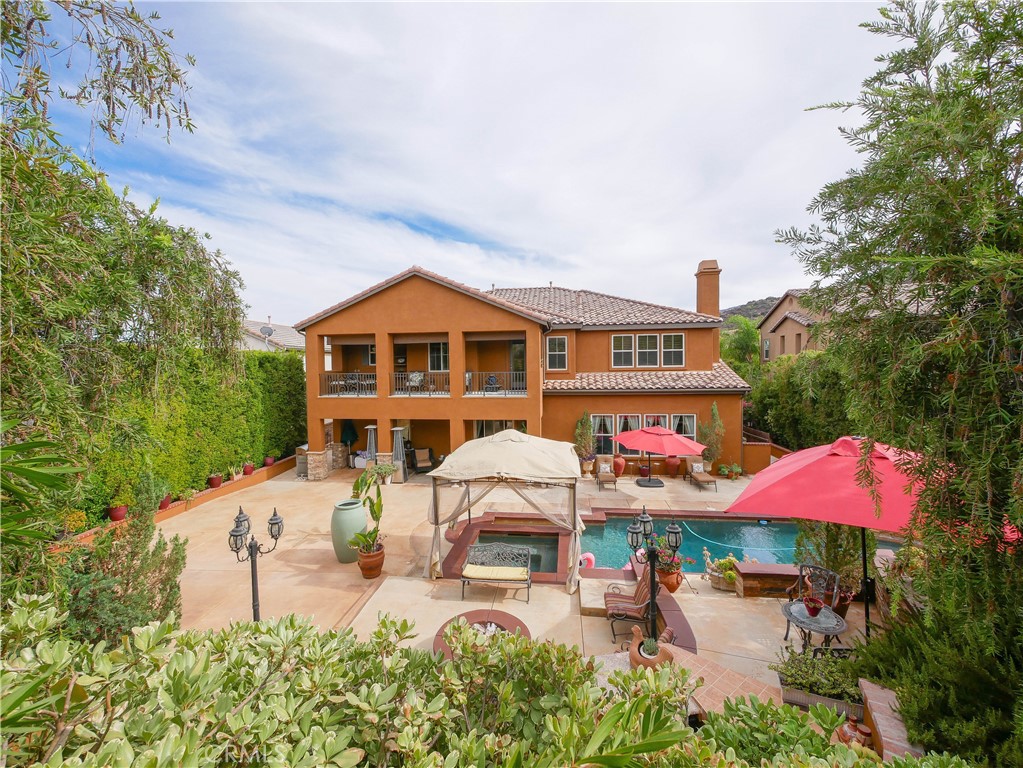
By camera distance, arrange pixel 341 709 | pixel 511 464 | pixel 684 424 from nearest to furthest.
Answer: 1. pixel 341 709
2. pixel 511 464
3. pixel 684 424

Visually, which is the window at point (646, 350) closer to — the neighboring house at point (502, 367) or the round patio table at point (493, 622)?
the neighboring house at point (502, 367)

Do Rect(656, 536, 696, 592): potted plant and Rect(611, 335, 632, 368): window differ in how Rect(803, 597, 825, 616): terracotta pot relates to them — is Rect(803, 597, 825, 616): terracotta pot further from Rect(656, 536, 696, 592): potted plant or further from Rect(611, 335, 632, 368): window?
Rect(611, 335, 632, 368): window

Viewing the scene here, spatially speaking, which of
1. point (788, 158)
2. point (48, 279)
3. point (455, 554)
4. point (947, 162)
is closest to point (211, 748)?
point (48, 279)

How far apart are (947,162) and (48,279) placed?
24.2ft

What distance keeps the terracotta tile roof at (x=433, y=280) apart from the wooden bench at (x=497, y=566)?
9.57m

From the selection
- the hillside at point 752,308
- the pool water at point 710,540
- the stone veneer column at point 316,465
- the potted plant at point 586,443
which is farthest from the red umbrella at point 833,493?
the hillside at point 752,308

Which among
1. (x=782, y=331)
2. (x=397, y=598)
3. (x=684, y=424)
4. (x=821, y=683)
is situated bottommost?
(x=397, y=598)

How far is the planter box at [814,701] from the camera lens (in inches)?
171

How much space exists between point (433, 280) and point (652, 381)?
34.4 feet

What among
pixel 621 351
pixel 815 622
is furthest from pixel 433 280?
pixel 815 622

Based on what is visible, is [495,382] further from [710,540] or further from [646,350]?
[710,540]

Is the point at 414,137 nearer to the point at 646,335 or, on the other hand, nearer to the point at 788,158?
the point at 788,158

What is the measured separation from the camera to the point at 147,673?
199 cm

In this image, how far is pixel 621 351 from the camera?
19.7 meters
